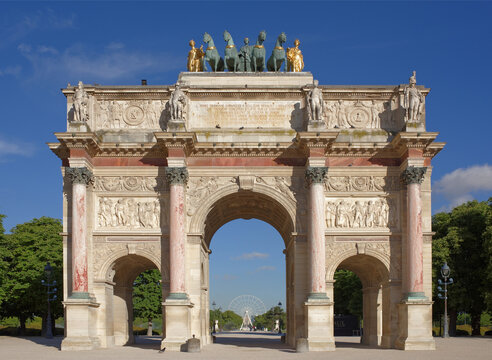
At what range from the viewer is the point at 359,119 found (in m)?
32.9

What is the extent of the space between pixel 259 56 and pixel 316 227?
375 inches

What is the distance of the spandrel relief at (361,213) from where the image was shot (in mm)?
31922

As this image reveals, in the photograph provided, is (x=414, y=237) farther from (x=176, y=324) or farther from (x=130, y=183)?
(x=130, y=183)

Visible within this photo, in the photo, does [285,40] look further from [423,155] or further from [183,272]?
[183,272]

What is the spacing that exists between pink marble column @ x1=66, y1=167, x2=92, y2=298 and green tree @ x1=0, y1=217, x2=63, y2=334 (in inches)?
793

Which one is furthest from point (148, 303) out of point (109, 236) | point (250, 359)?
point (250, 359)

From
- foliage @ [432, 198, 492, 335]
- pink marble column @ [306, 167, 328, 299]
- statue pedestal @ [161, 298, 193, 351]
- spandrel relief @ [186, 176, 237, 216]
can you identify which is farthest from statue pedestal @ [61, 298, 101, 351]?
foliage @ [432, 198, 492, 335]

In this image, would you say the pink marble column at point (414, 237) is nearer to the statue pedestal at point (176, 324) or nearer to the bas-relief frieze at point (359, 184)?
the bas-relief frieze at point (359, 184)

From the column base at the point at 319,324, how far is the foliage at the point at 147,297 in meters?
31.8

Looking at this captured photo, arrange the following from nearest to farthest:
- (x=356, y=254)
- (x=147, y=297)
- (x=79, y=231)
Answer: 1. (x=79, y=231)
2. (x=356, y=254)
3. (x=147, y=297)

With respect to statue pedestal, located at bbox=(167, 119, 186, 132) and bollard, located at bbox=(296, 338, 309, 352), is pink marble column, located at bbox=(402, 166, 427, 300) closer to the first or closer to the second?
bollard, located at bbox=(296, 338, 309, 352)

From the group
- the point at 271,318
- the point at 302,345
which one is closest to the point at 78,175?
the point at 302,345

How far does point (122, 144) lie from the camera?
104ft

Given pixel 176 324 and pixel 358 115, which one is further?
pixel 358 115
